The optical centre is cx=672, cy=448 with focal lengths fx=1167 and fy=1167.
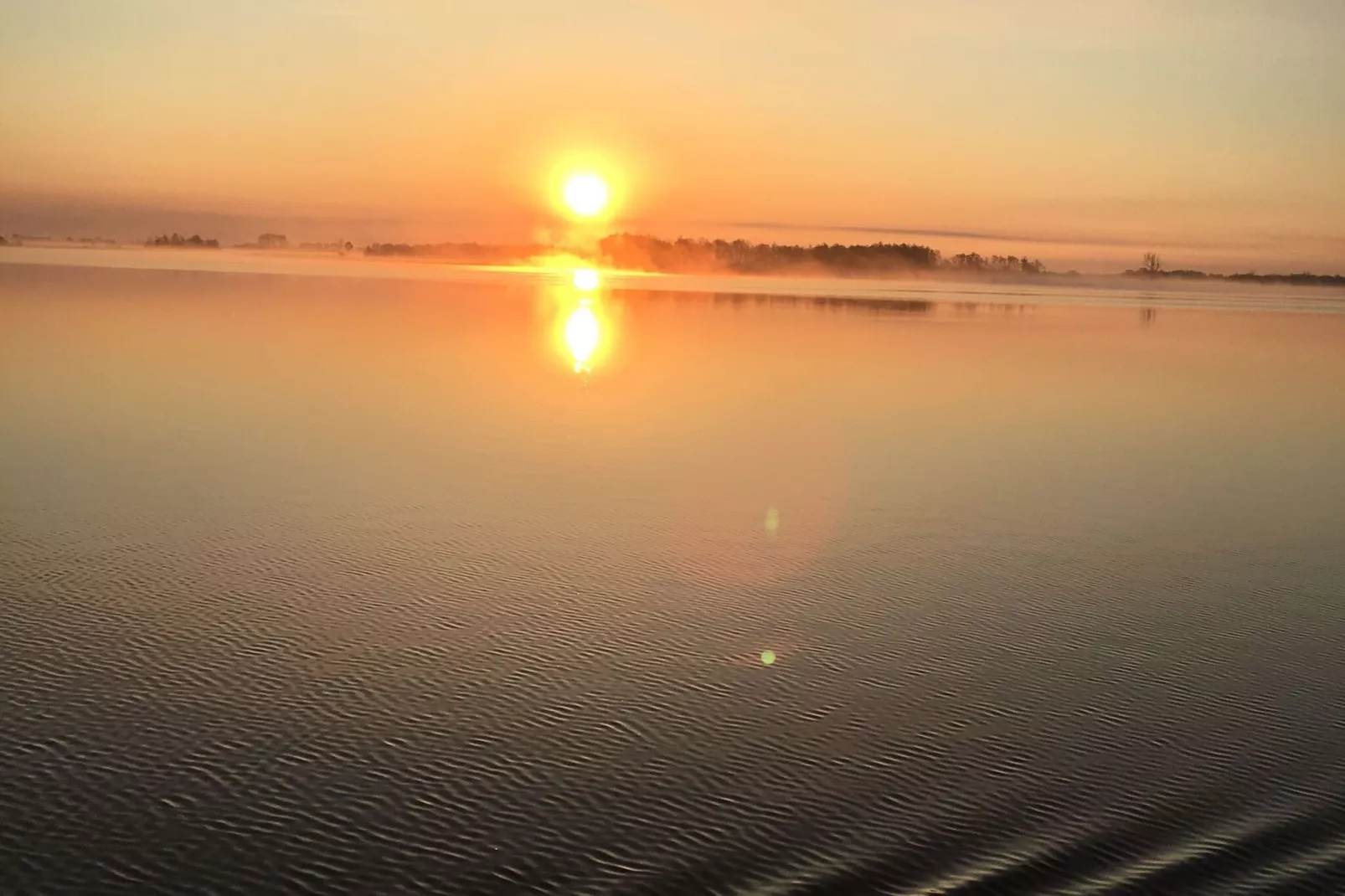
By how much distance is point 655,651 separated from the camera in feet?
27.6

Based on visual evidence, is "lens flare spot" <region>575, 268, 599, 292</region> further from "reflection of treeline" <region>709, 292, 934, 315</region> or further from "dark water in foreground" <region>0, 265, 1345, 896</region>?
"dark water in foreground" <region>0, 265, 1345, 896</region>

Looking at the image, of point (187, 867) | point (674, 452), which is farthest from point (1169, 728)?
point (674, 452)

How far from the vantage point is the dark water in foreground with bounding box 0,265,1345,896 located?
226 inches

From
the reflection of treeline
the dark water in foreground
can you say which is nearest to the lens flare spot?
the reflection of treeline

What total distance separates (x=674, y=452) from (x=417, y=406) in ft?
18.3

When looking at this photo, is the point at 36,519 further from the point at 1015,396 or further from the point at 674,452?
the point at 1015,396

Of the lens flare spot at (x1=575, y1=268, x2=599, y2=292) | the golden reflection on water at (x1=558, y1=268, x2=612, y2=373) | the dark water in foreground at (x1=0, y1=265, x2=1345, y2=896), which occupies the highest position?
the lens flare spot at (x1=575, y1=268, x2=599, y2=292)

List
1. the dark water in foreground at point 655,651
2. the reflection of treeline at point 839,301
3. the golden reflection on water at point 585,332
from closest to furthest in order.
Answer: the dark water in foreground at point 655,651 < the golden reflection on water at point 585,332 < the reflection of treeline at point 839,301

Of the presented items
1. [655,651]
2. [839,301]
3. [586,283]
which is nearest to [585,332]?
[655,651]

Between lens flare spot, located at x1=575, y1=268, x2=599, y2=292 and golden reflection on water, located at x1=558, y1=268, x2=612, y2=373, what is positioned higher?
lens flare spot, located at x1=575, y1=268, x2=599, y2=292

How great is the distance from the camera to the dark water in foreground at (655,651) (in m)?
5.74

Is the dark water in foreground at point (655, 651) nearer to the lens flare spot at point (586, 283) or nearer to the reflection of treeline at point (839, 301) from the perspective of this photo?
the reflection of treeline at point (839, 301)

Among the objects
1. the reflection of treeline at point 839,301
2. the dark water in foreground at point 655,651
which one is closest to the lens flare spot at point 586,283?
the reflection of treeline at point 839,301

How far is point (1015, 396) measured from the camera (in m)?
23.6
